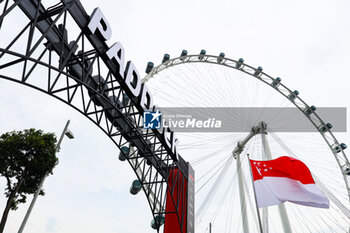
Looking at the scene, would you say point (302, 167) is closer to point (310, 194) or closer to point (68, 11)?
point (310, 194)

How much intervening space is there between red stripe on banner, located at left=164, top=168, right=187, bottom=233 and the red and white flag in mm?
6619

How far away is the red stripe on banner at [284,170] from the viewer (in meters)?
12.1

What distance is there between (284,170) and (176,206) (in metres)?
8.09

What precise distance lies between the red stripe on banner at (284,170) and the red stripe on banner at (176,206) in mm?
6489

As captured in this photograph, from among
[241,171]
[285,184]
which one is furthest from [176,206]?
[241,171]

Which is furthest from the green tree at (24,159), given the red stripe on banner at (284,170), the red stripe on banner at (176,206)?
the red stripe on banner at (284,170)

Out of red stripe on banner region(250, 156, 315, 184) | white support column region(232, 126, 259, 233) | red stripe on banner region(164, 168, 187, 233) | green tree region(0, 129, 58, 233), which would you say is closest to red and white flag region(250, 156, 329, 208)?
red stripe on banner region(250, 156, 315, 184)

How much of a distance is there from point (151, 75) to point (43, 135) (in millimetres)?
11136

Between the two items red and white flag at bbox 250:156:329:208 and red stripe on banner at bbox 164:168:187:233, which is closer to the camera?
red and white flag at bbox 250:156:329:208

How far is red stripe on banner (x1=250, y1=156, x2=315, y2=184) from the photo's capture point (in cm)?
1205

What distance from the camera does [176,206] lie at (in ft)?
57.2

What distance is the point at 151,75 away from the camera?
25.0 meters

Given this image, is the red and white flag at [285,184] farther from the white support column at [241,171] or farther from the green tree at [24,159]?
the green tree at [24,159]

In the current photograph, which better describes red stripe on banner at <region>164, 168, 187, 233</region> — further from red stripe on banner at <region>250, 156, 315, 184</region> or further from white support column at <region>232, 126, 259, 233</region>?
red stripe on banner at <region>250, 156, 315, 184</region>
